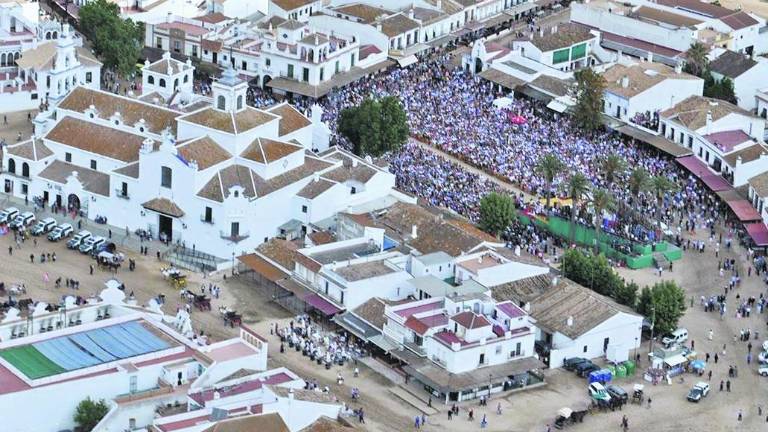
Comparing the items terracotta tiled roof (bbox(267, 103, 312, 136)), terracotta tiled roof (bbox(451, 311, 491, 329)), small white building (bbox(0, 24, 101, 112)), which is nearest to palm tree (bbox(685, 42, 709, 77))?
terracotta tiled roof (bbox(267, 103, 312, 136))

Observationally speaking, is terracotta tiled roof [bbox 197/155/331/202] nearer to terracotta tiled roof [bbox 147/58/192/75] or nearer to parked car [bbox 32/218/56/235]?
parked car [bbox 32/218/56/235]

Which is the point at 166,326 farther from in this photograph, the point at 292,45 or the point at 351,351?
the point at 292,45

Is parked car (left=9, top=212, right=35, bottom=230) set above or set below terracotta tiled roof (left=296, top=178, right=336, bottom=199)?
below

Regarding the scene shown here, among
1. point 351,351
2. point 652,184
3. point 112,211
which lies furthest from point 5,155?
point 652,184

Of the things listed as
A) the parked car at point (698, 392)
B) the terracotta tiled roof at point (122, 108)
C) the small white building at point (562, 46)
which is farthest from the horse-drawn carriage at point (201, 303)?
the small white building at point (562, 46)

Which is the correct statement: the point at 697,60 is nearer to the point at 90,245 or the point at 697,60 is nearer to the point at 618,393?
the point at 618,393

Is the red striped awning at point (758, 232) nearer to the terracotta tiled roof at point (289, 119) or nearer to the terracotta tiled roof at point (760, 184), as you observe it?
the terracotta tiled roof at point (760, 184)
